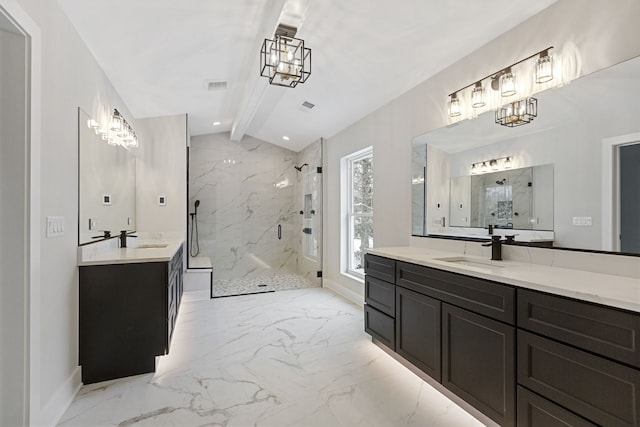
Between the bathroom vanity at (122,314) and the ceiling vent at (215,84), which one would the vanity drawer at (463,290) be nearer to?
the bathroom vanity at (122,314)

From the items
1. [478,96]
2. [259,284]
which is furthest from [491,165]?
[259,284]

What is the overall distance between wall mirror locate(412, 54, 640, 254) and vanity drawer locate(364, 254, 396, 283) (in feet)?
2.10

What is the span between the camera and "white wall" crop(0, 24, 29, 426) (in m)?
1.58

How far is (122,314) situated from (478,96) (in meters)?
3.08

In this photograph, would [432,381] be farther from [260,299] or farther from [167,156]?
[167,156]

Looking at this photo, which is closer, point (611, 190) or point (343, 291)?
point (611, 190)

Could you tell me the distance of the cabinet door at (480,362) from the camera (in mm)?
1618

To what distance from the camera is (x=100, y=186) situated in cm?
284

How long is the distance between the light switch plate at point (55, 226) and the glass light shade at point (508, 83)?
298cm

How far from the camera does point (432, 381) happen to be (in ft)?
7.56

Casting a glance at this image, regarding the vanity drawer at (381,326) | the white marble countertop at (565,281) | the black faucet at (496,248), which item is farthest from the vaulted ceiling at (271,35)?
the vanity drawer at (381,326)

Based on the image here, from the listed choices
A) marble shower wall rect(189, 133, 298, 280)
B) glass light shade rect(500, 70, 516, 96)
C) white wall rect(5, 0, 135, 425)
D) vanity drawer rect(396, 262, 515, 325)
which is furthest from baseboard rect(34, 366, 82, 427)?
marble shower wall rect(189, 133, 298, 280)

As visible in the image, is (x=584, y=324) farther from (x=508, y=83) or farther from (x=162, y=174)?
(x=162, y=174)

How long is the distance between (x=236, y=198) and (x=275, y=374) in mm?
4362
